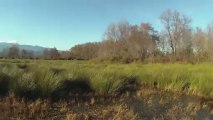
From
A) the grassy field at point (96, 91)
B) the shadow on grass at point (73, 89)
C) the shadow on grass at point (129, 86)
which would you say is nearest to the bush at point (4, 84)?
the grassy field at point (96, 91)

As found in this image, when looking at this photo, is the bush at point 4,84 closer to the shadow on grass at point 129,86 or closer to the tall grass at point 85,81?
the tall grass at point 85,81

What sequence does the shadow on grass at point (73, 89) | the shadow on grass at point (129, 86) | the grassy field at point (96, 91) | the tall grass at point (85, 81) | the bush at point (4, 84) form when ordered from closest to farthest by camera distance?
the grassy field at point (96, 91), the tall grass at point (85, 81), the bush at point (4, 84), the shadow on grass at point (73, 89), the shadow on grass at point (129, 86)

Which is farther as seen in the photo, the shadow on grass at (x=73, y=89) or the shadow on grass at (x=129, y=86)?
the shadow on grass at (x=129, y=86)

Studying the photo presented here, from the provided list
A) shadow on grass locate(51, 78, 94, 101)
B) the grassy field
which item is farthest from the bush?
shadow on grass locate(51, 78, 94, 101)

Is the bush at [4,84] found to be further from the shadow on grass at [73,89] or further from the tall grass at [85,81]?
the shadow on grass at [73,89]

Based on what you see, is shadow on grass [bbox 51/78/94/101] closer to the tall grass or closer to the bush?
the tall grass

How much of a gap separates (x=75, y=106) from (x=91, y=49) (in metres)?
87.4

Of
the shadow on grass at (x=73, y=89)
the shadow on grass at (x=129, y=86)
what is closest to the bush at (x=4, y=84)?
the shadow on grass at (x=73, y=89)

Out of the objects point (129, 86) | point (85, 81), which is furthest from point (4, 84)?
point (129, 86)

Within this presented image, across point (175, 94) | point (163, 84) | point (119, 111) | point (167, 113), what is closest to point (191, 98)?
point (175, 94)

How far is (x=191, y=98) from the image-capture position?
1089 cm

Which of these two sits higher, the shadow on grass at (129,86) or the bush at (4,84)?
the bush at (4,84)

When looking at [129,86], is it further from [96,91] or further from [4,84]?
[4,84]

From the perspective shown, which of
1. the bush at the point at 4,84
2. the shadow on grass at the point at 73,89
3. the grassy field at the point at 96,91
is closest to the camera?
the grassy field at the point at 96,91
